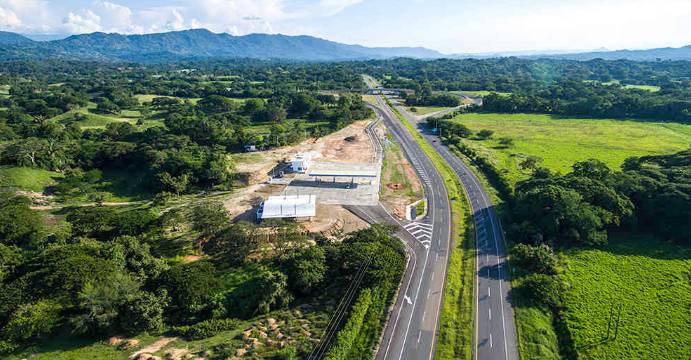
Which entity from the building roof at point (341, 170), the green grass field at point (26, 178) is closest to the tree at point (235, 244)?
the building roof at point (341, 170)

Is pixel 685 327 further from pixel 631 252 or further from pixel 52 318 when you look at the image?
pixel 52 318

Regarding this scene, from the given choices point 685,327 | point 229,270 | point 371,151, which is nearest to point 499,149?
point 371,151

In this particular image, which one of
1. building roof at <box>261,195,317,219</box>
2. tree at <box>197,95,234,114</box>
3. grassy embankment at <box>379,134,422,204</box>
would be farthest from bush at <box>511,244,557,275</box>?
tree at <box>197,95,234,114</box>

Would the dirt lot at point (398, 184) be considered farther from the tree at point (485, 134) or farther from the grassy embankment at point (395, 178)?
the tree at point (485, 134)

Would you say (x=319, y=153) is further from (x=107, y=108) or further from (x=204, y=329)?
(x=107, y=108)

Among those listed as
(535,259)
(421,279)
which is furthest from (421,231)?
(535,259)

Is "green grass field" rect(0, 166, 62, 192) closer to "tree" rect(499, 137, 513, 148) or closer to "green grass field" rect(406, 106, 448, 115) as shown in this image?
"tree" rect(499, 137, 513, 148)

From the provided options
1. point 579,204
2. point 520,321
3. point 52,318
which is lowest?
point 520,321
